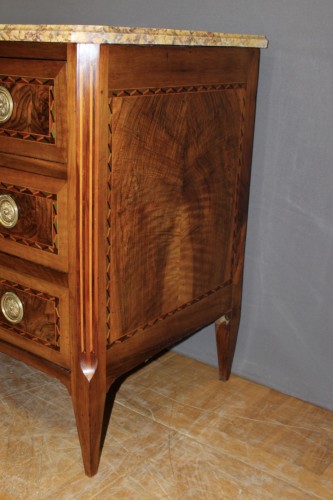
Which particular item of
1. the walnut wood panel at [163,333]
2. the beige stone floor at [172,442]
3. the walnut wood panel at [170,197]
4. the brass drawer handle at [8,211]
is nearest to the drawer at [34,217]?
the brass drawer handle at [8,211]

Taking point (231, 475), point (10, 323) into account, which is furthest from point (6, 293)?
point (231, 475)

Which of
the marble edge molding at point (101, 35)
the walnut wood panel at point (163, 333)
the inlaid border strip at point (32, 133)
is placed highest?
the marble edge molding at point (101, 35)

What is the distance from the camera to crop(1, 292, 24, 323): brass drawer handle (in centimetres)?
→ 135

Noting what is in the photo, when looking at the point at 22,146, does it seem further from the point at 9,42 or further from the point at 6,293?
the point at 6,293

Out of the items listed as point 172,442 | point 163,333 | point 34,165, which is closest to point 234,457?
point 172,442

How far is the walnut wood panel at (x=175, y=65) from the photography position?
1.15 meters

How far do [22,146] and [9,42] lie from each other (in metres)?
0.19

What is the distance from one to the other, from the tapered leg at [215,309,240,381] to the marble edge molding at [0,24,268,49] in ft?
2.29

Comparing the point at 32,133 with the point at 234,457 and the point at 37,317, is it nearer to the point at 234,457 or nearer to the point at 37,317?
the point at 37,317

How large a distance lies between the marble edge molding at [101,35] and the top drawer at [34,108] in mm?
51

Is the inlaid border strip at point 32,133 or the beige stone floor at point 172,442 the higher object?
the inlaid border strip at point 32,133

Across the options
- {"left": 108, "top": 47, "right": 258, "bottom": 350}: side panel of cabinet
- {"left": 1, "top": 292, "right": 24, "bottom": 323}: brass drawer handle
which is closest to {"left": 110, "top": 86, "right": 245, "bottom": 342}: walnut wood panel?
{"left": 108, "top": 47, "right": 258, "bottom": 350}: side panel of cabinet

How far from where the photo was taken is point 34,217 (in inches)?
49.4

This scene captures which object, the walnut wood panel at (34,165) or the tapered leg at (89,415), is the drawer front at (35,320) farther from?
the walnut wood panel at (34,165)
